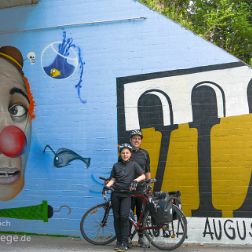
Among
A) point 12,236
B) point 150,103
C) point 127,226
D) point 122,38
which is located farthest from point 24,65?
point 127,226

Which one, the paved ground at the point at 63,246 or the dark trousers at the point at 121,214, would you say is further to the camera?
the paved ground at the point at 63,246

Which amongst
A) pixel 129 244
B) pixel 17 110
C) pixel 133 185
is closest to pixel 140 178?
pixel 133 185


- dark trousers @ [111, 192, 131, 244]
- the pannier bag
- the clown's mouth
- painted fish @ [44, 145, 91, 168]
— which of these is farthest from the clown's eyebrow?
the pannier bag

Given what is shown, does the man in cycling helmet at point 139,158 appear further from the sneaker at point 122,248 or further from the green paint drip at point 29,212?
Result: the green paint drip at point 29,212

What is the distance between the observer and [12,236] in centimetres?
768

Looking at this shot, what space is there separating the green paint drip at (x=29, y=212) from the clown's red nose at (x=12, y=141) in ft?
3.22

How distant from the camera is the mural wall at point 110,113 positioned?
684cm

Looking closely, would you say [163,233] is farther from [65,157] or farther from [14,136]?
[14,136]

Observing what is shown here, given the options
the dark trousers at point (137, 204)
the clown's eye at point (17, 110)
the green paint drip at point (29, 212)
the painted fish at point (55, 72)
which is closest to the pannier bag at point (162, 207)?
the dark trousers at point (137, 204)

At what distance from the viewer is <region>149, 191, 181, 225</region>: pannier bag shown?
20.1 feet

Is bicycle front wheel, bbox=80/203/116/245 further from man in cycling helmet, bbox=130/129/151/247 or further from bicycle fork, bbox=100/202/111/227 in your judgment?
man in cycling helmet, bbox=130/129/151/247

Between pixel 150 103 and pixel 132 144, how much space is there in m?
0.89

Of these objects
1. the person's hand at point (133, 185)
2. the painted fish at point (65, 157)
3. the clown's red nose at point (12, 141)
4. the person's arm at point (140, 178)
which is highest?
the clown's red nose at point (12, 141)

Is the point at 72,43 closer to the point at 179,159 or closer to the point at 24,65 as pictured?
the point at 24,65
